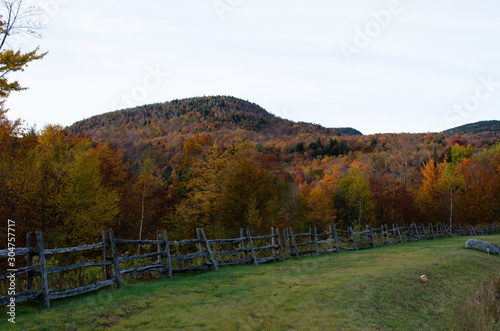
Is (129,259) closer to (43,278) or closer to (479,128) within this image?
(43,278)

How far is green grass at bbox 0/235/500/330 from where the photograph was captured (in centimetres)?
666

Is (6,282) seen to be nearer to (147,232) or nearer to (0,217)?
(0,217)

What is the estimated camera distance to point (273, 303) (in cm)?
825

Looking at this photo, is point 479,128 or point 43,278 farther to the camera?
point 479,128

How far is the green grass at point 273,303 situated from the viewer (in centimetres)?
666

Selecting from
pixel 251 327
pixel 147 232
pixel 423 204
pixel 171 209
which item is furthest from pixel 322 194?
pixel 251 327

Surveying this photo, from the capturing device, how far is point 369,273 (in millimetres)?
11844

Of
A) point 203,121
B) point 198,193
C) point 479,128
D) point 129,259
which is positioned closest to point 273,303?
point 129,259

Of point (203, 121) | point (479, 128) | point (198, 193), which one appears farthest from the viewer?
point (479, 128)

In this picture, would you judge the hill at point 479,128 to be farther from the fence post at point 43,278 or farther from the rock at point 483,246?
the fence post at point 43,278

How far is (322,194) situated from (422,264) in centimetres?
2538

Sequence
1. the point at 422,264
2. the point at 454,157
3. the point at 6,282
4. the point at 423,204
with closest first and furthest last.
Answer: the point at 6,282, the point at 422,264, the point at 423,204, the point at 454,157

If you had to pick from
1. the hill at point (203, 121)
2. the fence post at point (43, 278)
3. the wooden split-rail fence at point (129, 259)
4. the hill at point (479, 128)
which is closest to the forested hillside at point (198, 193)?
the wooden split-rail fence at point (129, 259)

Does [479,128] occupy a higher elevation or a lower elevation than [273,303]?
higher
